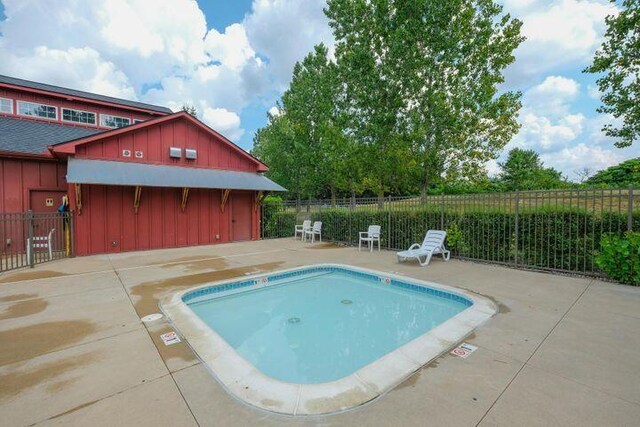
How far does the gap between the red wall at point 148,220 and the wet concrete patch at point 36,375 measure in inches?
341

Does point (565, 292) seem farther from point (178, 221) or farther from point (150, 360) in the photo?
point (178, 221)

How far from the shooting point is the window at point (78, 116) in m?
13.7

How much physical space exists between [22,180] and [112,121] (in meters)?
5.55

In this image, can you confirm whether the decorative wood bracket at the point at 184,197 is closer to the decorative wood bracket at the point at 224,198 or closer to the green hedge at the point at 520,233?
the decorative wood bracket at the point at 224,198

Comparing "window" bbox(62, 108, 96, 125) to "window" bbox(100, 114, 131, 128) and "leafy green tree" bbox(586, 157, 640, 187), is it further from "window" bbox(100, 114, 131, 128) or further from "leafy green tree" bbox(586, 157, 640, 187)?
"leafy green tree" bbox(586, 157, 640, 187)

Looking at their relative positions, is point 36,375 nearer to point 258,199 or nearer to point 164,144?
point 164,144

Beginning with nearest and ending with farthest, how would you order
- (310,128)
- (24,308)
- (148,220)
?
1. (24,308)
2. (148,220)
3. (310,128)

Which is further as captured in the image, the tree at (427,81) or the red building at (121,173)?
the tree at (427,81)

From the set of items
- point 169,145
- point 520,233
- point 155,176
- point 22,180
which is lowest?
point 520,233

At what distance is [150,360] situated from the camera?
3029 millimetres

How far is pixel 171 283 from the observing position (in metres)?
6.16

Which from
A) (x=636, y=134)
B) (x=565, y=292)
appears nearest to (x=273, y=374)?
(x=565, y=292)

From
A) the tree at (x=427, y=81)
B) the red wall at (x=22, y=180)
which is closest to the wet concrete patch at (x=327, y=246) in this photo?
the tree at (x=427, y=81)

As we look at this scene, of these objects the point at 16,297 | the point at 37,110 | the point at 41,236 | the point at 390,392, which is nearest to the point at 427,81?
the point at 390,392
